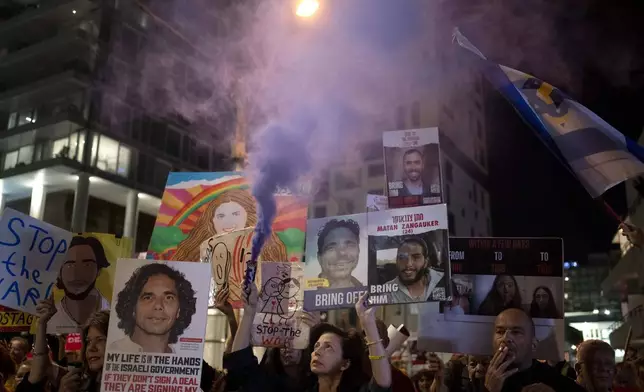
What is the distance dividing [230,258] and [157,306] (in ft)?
3.35

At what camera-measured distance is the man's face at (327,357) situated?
3916 mm

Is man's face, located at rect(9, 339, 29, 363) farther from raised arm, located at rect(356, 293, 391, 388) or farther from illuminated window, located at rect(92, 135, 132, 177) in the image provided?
illuminated window, located at rect(92, 135, 132, 177)

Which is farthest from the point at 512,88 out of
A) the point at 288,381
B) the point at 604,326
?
the point at 604,326

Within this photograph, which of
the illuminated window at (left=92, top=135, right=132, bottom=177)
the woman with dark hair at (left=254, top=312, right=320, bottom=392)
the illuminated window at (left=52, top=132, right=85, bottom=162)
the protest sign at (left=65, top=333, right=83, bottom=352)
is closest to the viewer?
the woman with dark hair at (left=254, top=312, right=320, bottom=392)

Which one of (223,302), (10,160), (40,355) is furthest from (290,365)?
(10,160)

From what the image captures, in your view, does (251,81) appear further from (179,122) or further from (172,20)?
(179,122)

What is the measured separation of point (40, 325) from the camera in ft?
14.9

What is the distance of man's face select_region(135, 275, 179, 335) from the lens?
396 centimetres

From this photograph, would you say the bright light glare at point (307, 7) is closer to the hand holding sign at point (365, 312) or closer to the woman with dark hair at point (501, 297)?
the woman with dark hair at point (501, 297)

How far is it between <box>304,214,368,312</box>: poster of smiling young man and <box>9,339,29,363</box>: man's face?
334cm

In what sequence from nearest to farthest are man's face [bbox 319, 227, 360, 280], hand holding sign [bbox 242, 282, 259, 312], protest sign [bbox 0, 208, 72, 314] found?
hand holding sign [bbox 242, 282, 259, 312] < man's face [bbox 319, 227, 360, 280] < protest sign [bbox 0, 208, 72, 314]

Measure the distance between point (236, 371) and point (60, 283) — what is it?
2104mm

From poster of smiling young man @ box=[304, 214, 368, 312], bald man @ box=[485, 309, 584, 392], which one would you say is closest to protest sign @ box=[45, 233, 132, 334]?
poster of smiling young man @ box=[304, 214, 368, 312]

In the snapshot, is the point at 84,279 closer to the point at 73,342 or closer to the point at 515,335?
the point at 73,342
